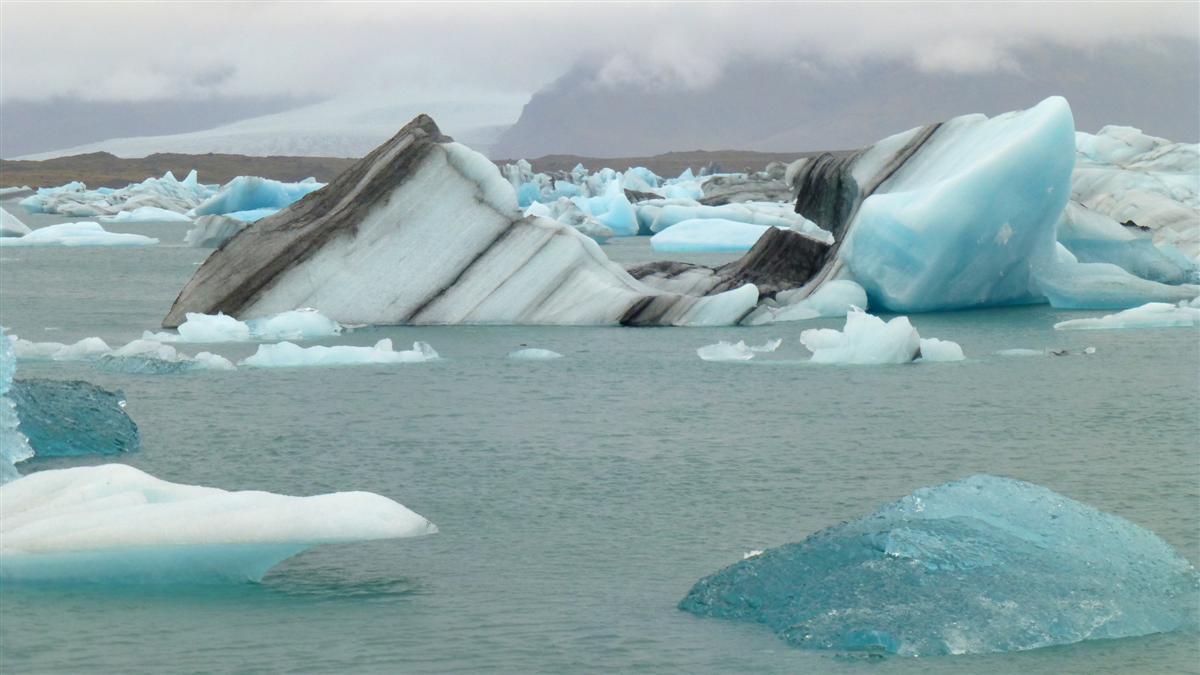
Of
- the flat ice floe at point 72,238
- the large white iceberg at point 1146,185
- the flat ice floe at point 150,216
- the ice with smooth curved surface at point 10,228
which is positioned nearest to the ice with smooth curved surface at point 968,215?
the large white iceberg at point 1146,185

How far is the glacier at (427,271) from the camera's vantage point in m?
15.5

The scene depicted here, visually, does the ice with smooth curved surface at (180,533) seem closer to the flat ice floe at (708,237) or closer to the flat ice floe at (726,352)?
the flat ice floe at (726,352)

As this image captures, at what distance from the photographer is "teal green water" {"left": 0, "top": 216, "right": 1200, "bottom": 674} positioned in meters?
5.31

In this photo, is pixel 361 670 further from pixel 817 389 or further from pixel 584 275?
pixel 584 275

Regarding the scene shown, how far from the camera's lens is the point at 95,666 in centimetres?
512

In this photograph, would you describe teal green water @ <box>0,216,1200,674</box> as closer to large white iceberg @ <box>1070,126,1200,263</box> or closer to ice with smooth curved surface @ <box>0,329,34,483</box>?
ice with smooth curved surface @ <box>0,329,34,483</box>

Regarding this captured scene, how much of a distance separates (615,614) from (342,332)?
9694mm

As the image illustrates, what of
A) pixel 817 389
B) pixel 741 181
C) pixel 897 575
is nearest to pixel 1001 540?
pixel 897 575

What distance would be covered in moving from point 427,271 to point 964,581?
35.2 ft

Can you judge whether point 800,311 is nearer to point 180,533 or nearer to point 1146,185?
point 1146,185

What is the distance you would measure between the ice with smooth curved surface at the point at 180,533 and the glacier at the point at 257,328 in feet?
27.5

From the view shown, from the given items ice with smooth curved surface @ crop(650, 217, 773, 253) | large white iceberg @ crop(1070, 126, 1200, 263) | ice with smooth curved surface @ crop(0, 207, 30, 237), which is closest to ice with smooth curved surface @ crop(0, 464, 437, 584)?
large white iceberg @ crop(1070, 126, 1200, 263)

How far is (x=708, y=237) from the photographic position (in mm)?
27750

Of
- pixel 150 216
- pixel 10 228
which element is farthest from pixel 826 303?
pixel 150 216
